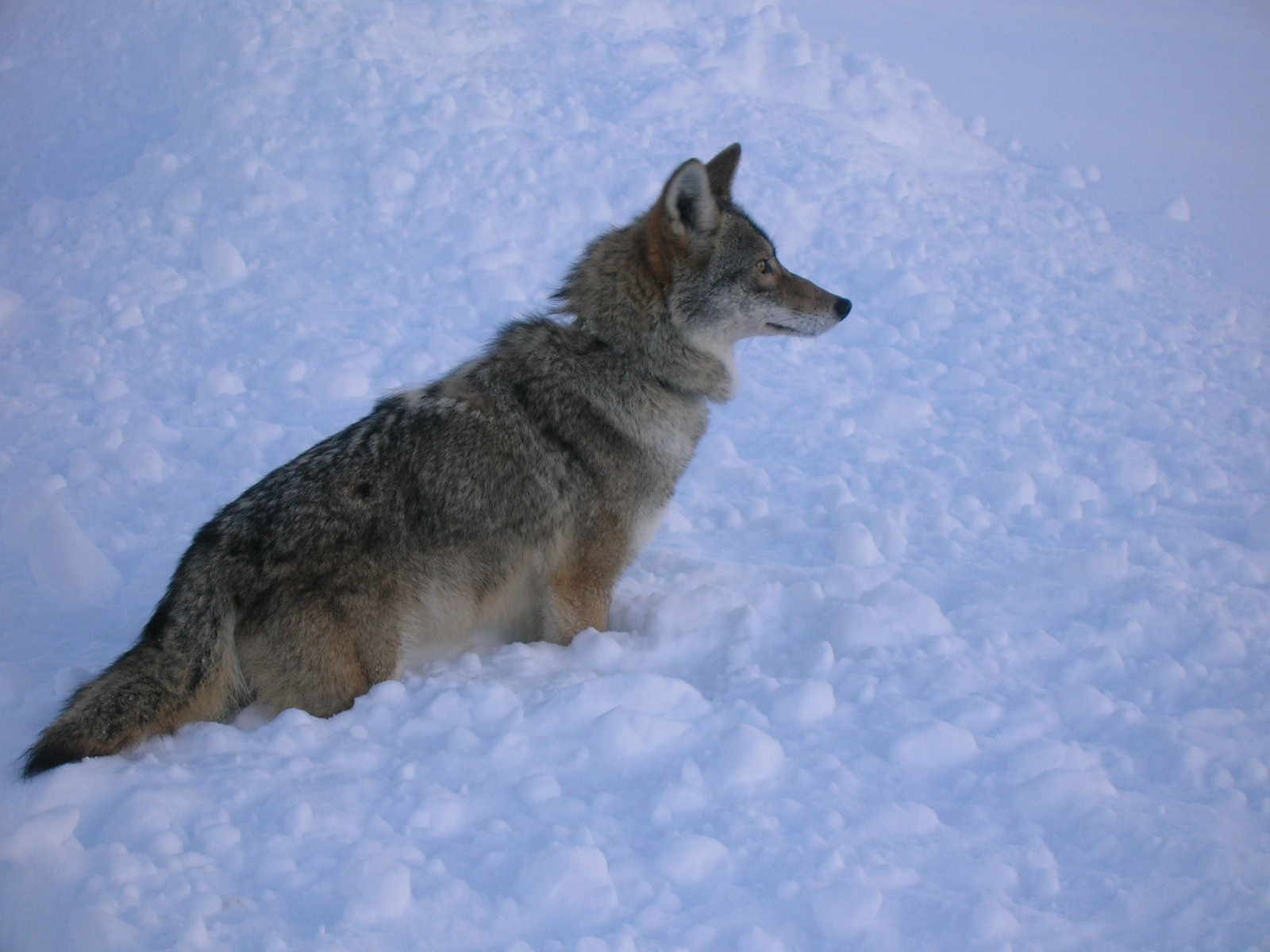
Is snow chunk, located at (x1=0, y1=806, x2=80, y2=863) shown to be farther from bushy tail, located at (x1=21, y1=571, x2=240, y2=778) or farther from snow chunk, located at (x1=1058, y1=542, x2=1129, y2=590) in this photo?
snow chunk, located at (x1=1058, y1=542, x2=1129, y2=590)

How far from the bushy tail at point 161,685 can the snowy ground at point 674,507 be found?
109mm

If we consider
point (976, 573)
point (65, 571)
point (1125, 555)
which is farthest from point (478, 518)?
point (1125, 555)

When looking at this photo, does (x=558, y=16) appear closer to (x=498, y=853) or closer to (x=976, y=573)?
(x=976, y=573)

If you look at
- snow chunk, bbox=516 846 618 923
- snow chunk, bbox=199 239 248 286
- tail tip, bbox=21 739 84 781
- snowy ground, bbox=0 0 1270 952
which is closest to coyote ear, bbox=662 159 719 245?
snowy ground, bbox=0 0 1270 952

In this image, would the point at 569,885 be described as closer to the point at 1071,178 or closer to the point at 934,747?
the point at 934,747

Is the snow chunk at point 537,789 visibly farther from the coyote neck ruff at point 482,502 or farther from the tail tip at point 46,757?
the tail tip at point 46,757

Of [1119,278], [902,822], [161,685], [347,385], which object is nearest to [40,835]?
[161,685]

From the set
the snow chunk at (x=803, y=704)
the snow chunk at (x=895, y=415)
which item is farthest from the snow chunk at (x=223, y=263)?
the snow chunk at (x=803, y=704)

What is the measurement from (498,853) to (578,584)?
4.86ft

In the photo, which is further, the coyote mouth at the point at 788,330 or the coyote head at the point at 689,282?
the coyote mouth at the point at 788,330

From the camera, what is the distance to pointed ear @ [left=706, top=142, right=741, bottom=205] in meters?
4.42

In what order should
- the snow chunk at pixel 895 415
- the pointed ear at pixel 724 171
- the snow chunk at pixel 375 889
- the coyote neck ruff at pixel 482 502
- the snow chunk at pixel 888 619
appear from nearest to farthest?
1. the snow chunk at pixel 375 889
2. the coyote neck ruff at pixel 482 502
3. the snow chunk at pixel 888 619
4. the pointed ear at pixel 724 171
5. the snow chunk at pixel 895 415

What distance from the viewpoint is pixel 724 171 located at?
445 centimetres

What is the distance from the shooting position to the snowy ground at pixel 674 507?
2709 millimetres
